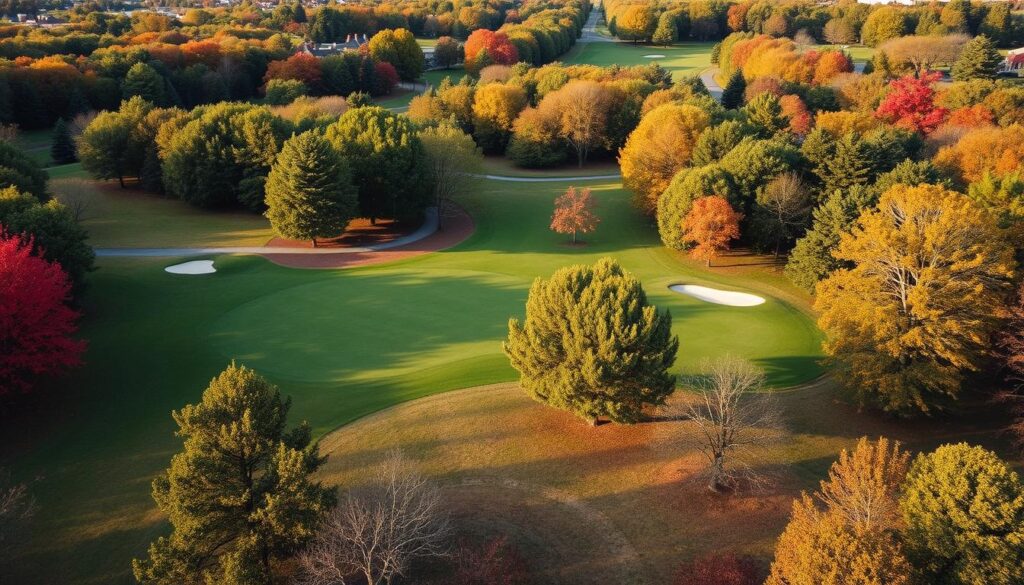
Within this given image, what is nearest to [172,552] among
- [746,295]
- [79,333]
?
[79,333]

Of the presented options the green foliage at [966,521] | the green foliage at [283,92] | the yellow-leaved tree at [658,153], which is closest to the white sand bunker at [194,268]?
the yellow-leaved tree at [658,153]

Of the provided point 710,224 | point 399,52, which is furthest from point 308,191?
point 399,52

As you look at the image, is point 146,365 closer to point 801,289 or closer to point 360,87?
point 801,289

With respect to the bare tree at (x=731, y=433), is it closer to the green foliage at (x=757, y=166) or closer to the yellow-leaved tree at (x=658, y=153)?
the green foliage at (x=757, y=166)

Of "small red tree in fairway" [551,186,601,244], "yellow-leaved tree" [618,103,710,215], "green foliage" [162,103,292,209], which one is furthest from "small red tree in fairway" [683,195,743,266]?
"green foliage" [162,103,292,209]

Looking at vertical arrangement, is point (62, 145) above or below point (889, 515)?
above

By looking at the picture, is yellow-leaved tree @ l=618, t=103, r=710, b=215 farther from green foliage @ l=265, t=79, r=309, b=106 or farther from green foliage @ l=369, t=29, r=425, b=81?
green foliage @ l=369, t=29, r=425, b=81

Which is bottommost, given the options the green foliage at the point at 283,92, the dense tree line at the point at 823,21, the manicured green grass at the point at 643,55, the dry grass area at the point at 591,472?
the dry grass area at the point at 591,472
